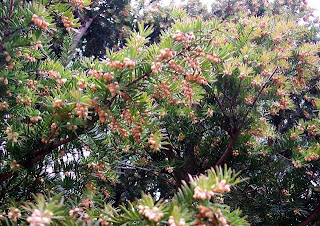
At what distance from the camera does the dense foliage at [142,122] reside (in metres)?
0.88

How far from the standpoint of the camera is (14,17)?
1.12 m

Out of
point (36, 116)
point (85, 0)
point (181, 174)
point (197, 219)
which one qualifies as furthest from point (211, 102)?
point (197, 219)

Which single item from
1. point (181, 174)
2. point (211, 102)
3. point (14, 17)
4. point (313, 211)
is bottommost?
point (313, 211)

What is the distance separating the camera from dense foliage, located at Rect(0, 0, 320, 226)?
0.88 meters

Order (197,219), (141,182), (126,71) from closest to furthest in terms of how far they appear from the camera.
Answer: (197,219), (126,71), (141,182)

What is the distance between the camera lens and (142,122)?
1129 millimetres

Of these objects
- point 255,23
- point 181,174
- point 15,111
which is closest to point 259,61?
point 255,23

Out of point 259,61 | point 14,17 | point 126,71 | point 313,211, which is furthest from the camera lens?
point 259,61

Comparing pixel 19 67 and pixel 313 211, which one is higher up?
pixel 19 67

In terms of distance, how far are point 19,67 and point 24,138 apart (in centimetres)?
→ 37

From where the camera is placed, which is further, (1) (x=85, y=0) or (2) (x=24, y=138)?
(1) (x=85, y=0)

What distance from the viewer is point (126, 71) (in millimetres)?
970

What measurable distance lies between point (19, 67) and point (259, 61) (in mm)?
1580

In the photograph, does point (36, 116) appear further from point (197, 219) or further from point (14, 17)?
point (197, 219)
